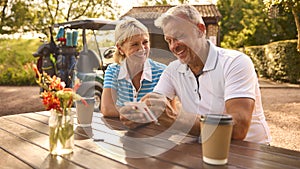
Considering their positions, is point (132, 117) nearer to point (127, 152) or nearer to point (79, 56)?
point (127, 152)

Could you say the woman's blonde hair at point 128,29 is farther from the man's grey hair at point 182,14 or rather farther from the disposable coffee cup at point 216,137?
the disposable coffee cup at point 216,137

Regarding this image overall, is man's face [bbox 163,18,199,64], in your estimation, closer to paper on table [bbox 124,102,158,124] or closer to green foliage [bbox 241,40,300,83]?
paper on table [bbox 124,102,158,124]

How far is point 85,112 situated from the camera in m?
1.73

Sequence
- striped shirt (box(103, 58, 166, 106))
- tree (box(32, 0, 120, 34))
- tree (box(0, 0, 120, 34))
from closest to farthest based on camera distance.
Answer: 1. striped shirt (box(103, 58, 166, 106))
2. tree (box(0, 0, 120, 34))
3. tree (box(32, 0, 120, 34))

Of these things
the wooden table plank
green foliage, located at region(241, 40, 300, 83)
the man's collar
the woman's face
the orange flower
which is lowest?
green foliage, located at region(241, 40, 300, 83)

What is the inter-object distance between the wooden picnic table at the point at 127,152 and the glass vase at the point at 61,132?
1.3 inches

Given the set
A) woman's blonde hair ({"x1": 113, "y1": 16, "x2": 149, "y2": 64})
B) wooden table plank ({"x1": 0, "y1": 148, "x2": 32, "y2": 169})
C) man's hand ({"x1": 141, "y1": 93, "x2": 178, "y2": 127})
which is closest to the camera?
wooden table plank ({"x1": 0, "y1": 148, "x2": 32, "y2": 169})

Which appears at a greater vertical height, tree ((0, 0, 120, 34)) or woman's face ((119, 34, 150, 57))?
tree ((0, 0, 120, 34))

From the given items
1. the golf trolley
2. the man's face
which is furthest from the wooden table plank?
the golf trolley

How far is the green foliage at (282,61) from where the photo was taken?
10688 millimetres

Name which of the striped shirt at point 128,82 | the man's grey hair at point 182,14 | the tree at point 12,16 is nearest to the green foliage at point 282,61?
the tree at point 12,16

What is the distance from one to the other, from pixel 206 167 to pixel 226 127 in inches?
5.9

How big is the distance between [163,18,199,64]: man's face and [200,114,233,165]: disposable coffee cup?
0.71 meters

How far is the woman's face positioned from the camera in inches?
83.3
